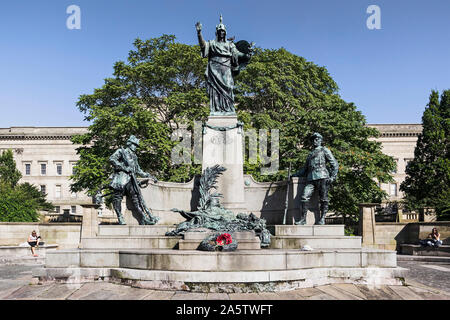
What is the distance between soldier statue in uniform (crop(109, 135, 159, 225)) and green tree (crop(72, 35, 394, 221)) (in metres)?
15.8

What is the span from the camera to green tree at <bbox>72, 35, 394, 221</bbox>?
96.1 feet

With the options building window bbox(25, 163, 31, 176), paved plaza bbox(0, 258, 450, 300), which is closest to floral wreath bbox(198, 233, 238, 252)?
paved plaza bbox(0, 258, 450, 300)

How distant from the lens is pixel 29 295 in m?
8.73

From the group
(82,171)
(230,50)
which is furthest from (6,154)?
(230,50)

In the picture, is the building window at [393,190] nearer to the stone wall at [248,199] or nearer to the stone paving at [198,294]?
the stone wall at [248,199]

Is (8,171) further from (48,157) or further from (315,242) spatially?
(315,242)

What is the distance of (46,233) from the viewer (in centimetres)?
3058

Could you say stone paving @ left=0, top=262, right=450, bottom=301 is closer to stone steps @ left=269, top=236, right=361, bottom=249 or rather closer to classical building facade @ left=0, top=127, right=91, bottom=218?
stone steps @ left=269, top=236, right=361, bottom=249

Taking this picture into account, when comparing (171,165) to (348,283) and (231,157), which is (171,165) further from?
(348,283)

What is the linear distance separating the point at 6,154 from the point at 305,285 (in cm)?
6219

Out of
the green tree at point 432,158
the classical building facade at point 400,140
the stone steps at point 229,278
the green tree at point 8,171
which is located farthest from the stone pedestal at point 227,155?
the classical building facade at point 400,140

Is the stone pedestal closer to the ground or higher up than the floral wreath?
higher up

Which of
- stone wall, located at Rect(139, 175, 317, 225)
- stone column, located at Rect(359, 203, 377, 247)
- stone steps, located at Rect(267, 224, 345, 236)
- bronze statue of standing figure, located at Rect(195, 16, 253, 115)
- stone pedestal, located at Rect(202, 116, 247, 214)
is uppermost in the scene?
bronze statue of standing figure, located at Rect(195, 16, 253, 115)

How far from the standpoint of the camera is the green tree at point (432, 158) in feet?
131
